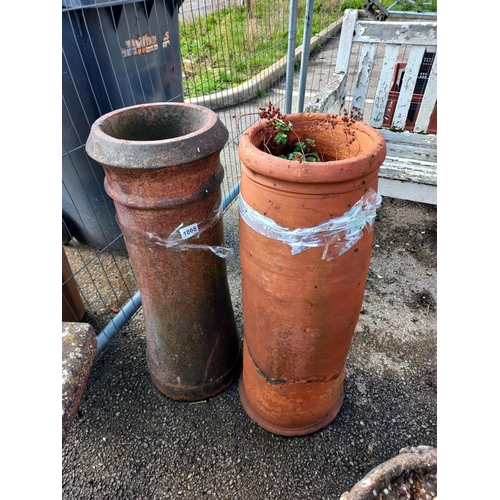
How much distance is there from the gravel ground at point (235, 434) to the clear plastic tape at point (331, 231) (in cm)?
130

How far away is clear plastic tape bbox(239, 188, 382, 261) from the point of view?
1246 mm

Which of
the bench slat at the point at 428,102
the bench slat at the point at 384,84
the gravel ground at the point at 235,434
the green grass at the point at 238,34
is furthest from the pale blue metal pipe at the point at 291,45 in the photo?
the gravel ground at the point at 235,434

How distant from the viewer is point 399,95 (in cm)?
321

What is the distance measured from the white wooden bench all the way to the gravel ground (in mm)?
1144

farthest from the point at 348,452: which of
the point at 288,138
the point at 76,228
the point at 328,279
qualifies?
the point at 76,228

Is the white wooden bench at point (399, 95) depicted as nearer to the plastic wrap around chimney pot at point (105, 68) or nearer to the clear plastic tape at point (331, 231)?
the plastic wrap around chimney pot at point (105, 68)

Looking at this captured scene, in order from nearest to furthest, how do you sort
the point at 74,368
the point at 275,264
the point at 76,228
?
the point at 74,368, the point at 275,264, the point at 76,228

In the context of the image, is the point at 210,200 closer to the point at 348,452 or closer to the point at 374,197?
the point at 374,197

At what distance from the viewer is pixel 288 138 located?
1521 mm

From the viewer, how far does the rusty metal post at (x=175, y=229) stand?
1356 millimetres

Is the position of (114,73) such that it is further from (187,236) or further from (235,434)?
(235,434)

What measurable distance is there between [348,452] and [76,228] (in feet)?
8.87

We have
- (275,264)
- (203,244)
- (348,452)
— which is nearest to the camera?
(275,264)

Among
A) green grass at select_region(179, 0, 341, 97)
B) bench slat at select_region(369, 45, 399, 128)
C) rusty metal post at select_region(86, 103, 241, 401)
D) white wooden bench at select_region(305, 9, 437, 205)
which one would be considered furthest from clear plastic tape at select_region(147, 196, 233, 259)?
bench slat at select_region(369, 45, 399, 128)
